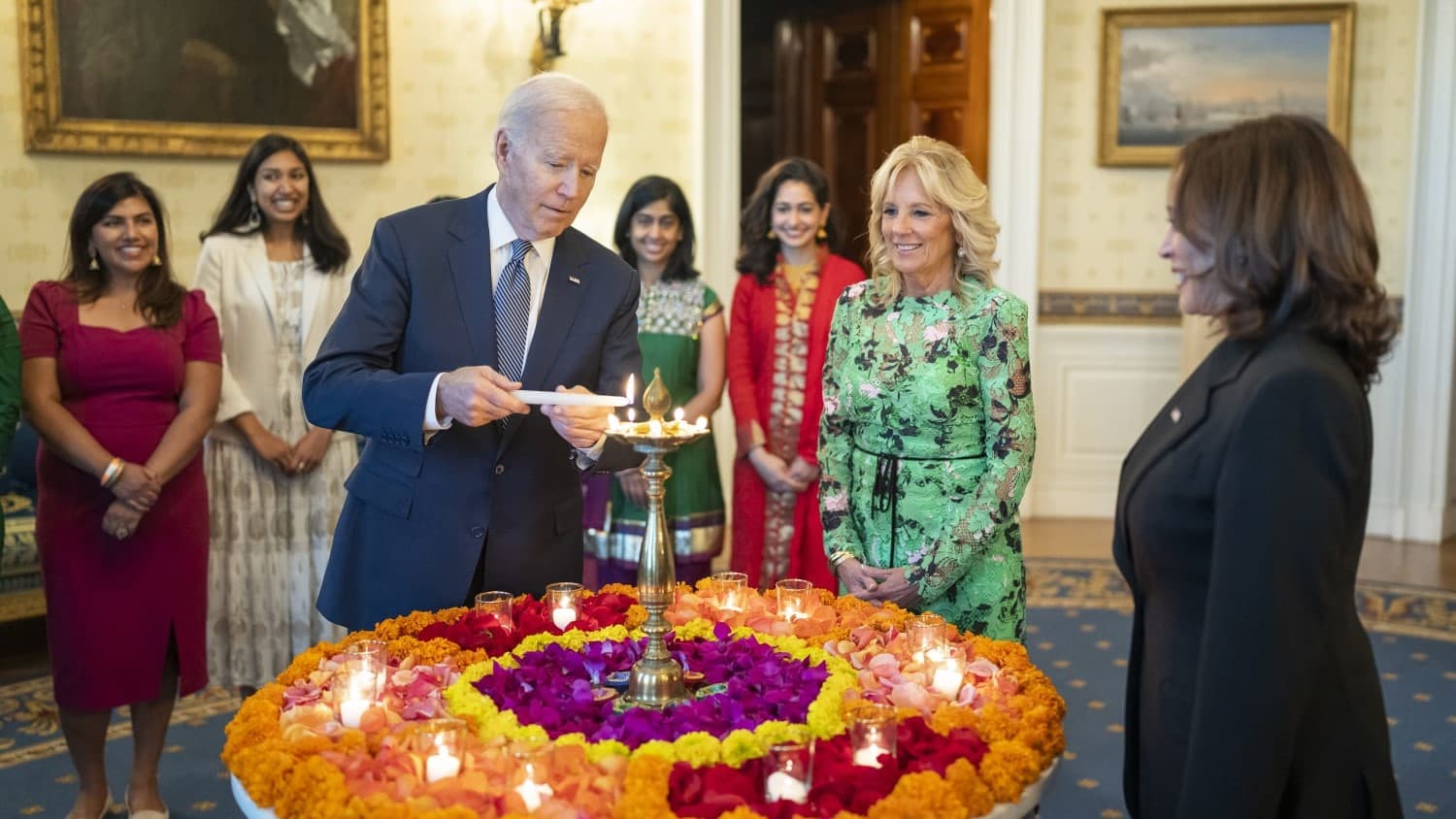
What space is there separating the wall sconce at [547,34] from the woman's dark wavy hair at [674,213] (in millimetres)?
2112

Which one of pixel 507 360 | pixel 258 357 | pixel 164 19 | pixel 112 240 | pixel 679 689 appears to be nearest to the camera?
pixel 679 689

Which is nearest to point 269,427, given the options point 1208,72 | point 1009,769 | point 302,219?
point 302,219

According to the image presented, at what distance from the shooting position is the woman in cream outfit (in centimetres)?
445

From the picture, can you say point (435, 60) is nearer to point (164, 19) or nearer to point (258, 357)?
Result: point (164, 19)

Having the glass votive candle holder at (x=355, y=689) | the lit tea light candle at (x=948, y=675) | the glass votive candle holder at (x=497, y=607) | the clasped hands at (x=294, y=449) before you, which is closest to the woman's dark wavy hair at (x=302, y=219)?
the clasped hands at (x=294, y=449)

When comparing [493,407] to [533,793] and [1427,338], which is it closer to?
[533,793]

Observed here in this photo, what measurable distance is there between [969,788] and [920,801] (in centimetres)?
9

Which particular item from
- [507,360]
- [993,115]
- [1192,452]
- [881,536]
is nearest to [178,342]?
[507,360]

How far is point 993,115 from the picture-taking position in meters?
7.65

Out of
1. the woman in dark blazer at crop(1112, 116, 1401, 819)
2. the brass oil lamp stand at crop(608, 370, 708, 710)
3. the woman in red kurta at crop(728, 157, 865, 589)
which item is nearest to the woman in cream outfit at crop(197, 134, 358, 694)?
the woman in red kurta at crop(728, 157, 865, 589)

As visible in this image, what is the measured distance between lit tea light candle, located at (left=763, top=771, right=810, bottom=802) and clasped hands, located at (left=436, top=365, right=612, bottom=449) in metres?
0.72

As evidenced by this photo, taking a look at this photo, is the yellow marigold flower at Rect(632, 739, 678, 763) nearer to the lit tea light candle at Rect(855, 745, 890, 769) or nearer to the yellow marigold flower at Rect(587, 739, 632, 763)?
the yellow marigold flower at Rect(587, 739, 632, 763)

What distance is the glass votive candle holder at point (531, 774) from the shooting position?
1776 mm

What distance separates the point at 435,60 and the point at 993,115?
3.14 m
